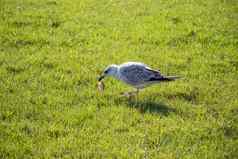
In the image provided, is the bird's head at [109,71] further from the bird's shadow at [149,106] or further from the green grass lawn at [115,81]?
the bird's shadow at [149,106]

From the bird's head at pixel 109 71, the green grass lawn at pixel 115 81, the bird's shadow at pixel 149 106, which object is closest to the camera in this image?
the green grass lawn at pixel 115 81

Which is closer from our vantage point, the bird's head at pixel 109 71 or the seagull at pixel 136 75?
the seagull at pixel 136 75

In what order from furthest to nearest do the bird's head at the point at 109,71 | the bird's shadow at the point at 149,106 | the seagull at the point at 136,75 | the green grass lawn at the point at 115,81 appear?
1. the bird's head at the point at 109,71
2. the seagull at the point at 136,75
3. the bird's shadow at the point at 149,106
4. the green grass lawn at the point at 115,81

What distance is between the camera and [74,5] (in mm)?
17031

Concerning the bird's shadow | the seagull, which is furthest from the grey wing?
the bird's shadow

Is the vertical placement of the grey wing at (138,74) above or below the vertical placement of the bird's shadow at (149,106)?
above

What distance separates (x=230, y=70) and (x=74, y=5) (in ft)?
19.6

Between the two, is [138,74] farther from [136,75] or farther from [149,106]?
[149,106]

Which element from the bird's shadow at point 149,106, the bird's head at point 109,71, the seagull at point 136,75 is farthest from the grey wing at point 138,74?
the bird's shadow at point 149,106

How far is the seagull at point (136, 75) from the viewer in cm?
1096

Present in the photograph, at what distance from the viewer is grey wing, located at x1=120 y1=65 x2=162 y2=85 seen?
1097cm

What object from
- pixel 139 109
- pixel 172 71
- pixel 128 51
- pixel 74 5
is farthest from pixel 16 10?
pixel 139 109

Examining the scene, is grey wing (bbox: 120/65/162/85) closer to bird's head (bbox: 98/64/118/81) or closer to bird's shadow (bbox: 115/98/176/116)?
bird's head (bbox: 98/64/118/81)

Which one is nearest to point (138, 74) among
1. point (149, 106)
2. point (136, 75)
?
point (136, 75)
